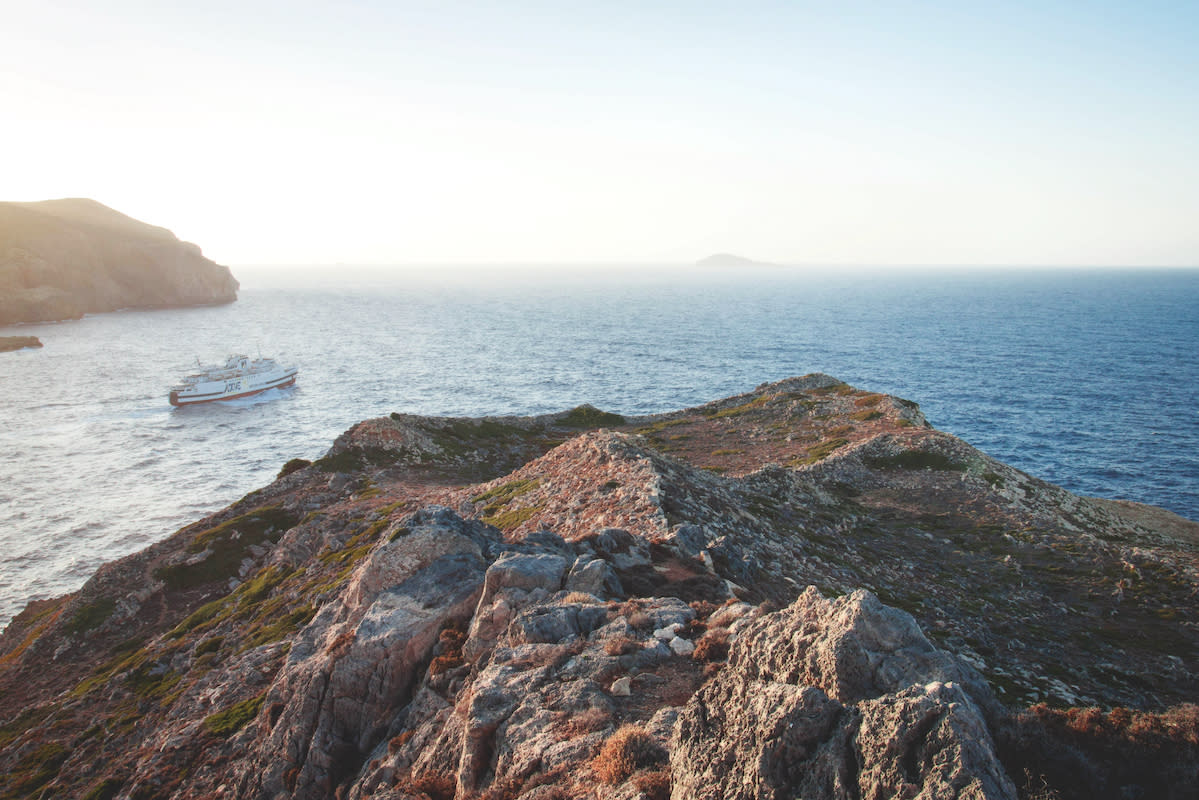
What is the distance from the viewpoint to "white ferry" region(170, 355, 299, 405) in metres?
104

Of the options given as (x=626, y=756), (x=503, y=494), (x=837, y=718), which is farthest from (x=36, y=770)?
(x=837, y=718)

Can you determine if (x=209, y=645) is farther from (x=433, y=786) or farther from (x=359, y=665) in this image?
(x=433, y=786)

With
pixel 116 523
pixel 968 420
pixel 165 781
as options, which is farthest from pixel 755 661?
pixel 968 420

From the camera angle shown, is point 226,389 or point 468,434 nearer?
point 468,434

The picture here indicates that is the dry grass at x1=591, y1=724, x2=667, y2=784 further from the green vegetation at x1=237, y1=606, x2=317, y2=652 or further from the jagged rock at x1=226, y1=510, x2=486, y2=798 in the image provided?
Answer: the green vegetation at x1=237, y1=606, x2=317, y2=652

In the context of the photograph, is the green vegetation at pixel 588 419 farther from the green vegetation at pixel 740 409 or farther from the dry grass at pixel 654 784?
the dry grass at pixel 654 784

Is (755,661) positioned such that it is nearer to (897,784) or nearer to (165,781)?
(897,784)

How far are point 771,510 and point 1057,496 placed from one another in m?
26.4

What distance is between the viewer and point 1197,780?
7.73 meters

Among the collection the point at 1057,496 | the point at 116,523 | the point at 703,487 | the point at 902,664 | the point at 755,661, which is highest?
the point at 902,664

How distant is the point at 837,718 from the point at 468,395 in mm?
105580

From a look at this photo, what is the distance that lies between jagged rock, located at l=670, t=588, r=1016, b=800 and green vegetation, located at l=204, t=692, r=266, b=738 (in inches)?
685

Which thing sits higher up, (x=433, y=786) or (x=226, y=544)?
(x=433, y=786)

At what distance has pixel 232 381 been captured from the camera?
108 metres
